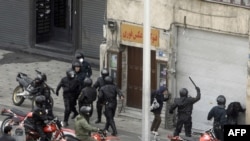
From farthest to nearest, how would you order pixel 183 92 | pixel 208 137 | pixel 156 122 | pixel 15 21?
pixel 15 21, pixel 156 122, pixel 183 92, pixel 208 137

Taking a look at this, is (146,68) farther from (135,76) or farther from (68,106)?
(135,76)

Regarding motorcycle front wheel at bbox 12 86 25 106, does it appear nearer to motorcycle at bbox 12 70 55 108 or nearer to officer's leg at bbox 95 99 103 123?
motorcycle at bbox 12 70 55 108

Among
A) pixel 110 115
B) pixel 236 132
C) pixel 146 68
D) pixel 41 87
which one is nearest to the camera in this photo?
pixel 236 132

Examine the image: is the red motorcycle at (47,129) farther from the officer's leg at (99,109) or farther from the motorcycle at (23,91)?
the motorcycle at (23,91)

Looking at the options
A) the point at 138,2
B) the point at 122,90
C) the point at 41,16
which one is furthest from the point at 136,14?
the point at 41,16

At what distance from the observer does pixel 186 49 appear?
26031mm

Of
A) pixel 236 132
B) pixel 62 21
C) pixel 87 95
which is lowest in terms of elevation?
pixel 87 95

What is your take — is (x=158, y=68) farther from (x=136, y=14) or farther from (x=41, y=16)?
(x=41, y=16)

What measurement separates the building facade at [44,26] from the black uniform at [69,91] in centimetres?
Answer: 635

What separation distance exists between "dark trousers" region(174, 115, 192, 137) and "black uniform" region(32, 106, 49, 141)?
3.23 metres

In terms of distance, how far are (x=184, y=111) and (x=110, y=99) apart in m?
1.99

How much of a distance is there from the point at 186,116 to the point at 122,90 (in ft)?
10.2

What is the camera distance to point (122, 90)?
27562 millimetres

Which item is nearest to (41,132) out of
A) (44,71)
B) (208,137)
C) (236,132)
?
(208,137)
